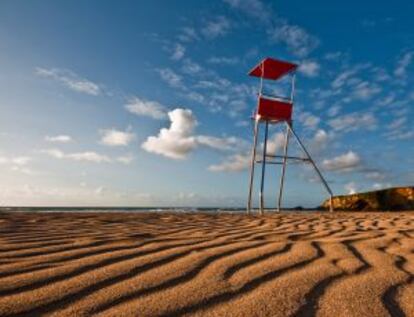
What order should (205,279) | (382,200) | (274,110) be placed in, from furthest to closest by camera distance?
1. (382,200)
2. (274,110)
3. (205,279)

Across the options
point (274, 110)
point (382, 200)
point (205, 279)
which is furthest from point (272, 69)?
point (205, 279)

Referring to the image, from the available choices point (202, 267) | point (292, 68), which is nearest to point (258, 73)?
point (292, 68)

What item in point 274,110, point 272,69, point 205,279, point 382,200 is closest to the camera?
point 205,279

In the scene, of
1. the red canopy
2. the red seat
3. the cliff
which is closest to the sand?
the red seat

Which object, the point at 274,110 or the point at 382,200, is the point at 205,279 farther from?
the point at 382,200

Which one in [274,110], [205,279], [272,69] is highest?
[272,69]

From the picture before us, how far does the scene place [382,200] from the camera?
1541 centimetres

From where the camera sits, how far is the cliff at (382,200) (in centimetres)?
1495

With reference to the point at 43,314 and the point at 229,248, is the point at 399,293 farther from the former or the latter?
the point at 43,314

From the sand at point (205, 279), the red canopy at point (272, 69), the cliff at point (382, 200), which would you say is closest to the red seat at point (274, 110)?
the red canopy at point (272, 69)

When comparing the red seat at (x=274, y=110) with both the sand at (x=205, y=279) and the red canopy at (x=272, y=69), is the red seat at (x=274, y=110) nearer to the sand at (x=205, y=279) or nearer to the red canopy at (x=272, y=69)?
the red canopy at (x=272, y=69)

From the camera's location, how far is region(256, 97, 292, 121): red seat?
11055 mm

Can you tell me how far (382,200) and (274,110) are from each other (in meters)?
7.12

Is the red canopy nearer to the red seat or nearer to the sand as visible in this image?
the red seat
